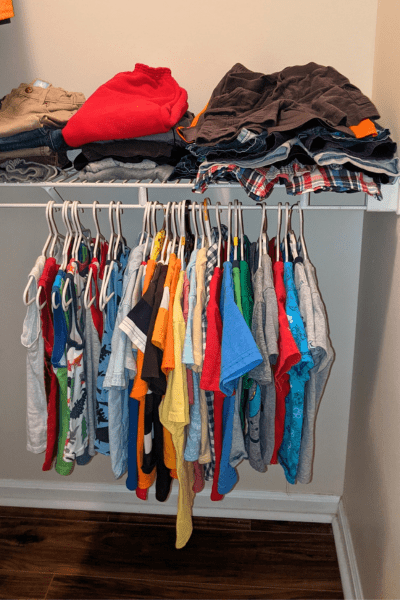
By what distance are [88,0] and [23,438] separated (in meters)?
1.87

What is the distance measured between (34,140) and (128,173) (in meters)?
0.31

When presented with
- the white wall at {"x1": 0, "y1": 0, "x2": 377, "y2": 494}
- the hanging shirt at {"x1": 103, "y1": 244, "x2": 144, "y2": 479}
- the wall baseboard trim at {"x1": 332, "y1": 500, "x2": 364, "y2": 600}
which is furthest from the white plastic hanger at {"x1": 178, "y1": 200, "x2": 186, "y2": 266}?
the wall baseboard trim at {"x1": 332, "y1": 500, "x2": 364, "y2": 600}

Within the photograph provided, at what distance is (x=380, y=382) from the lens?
4.56ft

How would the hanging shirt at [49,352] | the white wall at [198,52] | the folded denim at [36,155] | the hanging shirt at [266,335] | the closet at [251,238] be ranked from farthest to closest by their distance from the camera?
the closet at [251,238]
the white wall at [198,52]
the folded denim at [36,155]
the hanging shirt at [49,352]
the hanging shirt at [266,335]

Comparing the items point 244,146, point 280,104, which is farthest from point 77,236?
point 280,104

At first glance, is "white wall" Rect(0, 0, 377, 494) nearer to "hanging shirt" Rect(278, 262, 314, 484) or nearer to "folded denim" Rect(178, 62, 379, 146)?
"folded denim" Rect(178, 62, 379, 146)

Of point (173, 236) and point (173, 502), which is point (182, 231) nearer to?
point (173, 236)

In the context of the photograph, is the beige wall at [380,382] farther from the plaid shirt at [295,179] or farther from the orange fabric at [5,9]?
the orange fabric at [5,9]

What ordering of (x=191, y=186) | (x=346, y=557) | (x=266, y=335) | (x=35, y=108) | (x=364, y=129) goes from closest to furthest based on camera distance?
(x=364, y=129) → (x=266, y=335) → (x=191, y=186) → (x=35, y=108) → (x=346, y=557)

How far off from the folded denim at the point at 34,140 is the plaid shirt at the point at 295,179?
508 millimetres

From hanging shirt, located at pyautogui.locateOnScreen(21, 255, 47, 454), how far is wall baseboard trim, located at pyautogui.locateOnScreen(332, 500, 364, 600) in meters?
1.24

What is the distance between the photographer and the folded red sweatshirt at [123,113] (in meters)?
1.27

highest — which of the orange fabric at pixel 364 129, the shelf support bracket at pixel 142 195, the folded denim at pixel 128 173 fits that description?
the orange fabric at pixel 364 129

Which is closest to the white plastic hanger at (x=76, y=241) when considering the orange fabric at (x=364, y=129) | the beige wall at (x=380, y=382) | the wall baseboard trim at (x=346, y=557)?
the orange fabric at (x=364, y=129)
